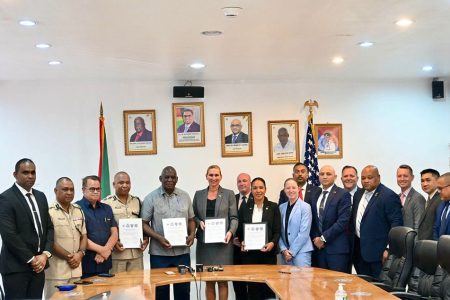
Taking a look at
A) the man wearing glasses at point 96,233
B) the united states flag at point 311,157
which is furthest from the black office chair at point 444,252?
the united states flag at point 311,157

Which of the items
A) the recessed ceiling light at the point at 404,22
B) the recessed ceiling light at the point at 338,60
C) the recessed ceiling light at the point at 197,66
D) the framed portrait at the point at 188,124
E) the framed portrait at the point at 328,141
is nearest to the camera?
the recessed ceiling light at the point at 404,22

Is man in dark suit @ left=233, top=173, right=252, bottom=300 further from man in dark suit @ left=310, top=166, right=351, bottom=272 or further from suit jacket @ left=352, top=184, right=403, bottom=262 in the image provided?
suit jacket @ left=352, top=184, right=403, bottom=262

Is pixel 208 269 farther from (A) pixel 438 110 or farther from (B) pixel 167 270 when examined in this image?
(A) pixel 438 110

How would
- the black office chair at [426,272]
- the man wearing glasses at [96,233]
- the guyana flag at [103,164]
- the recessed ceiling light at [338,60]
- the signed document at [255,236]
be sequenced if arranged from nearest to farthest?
the black office chair at [426,272] < the man wearing glasses at [96,233] < the signed document at [255,236] < the recessed ceiling light at [338,60] < the guyana flag at [103,164]

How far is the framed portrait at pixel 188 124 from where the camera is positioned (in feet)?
30.2

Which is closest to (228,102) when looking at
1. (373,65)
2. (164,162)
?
(164,162)

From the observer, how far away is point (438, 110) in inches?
379

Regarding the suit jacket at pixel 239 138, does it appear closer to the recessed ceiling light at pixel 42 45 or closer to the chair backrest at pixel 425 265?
the recessed ceiling light at pixel 42 45

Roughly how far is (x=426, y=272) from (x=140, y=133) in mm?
5165

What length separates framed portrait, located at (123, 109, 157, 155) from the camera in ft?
29.9

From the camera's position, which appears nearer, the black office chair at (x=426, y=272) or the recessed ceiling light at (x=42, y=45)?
the black office chair at (x=426, y=272)

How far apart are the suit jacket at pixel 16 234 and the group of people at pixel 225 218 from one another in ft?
0.03

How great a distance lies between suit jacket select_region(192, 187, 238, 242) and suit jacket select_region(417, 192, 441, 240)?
6.67 ft

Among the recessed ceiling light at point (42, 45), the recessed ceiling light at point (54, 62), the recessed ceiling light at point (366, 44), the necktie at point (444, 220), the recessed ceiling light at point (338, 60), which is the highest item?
the recessed ceiling light at point (54, 62)
